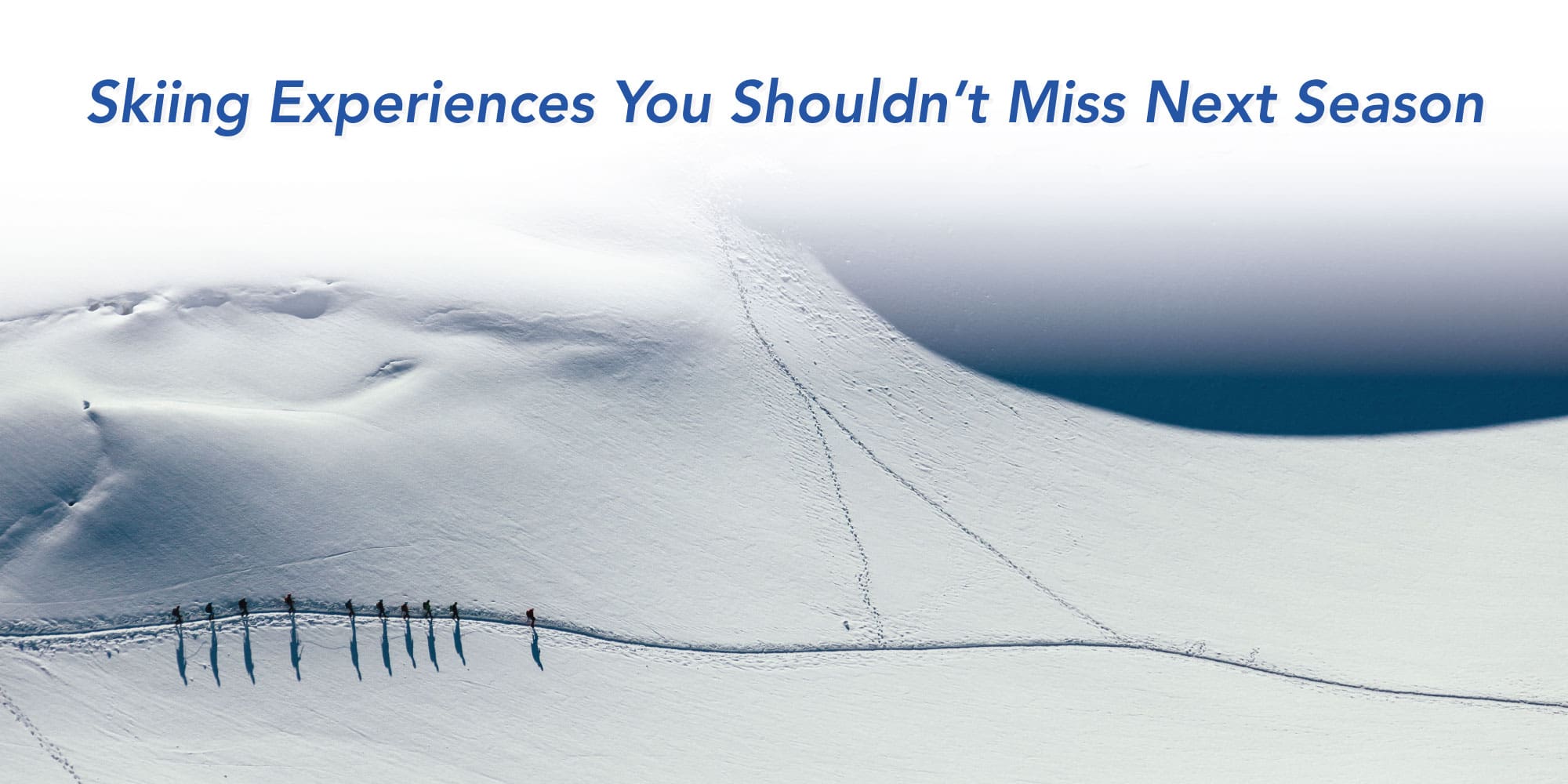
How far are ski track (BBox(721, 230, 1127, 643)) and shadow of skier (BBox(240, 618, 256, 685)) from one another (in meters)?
13.4

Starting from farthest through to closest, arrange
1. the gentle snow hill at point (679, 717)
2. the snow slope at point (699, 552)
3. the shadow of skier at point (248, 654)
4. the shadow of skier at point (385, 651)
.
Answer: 1. the shadow of skier at point (385, 651)
2. the snow slope at point (699, 552)
3. the shadow of skier at point (248, 654)
4. the gentle snow hill at point (679, 717)

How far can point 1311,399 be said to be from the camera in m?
36.1

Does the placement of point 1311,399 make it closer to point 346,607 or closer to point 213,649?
point 346,607

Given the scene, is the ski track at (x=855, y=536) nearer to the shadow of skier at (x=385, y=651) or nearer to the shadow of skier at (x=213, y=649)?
the shadow of skier at (x=385, y=651)

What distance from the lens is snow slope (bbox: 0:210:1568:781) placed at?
26828 mm

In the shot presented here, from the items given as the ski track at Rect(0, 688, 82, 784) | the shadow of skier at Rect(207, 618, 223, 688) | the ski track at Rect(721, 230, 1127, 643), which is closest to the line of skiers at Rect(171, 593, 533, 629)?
the shadow of skier at Rect(207, 618, 223, 688)

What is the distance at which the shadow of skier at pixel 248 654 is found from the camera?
2647 cm

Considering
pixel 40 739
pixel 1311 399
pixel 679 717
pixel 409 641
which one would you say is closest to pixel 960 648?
pixel 679 717

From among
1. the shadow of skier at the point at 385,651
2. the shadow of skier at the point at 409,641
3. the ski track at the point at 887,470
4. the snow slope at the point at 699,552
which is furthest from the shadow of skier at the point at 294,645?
the ski track at the point at 887,470

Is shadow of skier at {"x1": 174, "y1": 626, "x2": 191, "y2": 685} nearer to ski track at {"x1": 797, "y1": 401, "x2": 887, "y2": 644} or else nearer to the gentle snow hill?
the gentle snow hill

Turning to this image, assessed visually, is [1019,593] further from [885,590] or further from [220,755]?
[220,755]

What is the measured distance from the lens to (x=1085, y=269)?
38844 millimetres

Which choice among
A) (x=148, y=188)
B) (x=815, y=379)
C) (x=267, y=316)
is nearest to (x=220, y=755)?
A: (x=267, y=316)

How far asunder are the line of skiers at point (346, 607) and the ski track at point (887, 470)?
931 centimetres
